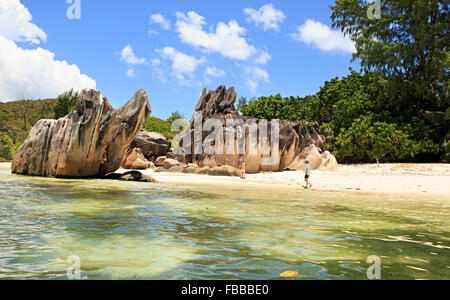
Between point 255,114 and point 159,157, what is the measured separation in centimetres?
1258

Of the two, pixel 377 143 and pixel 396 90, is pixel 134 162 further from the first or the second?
pixel 396 90

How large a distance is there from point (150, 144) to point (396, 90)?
2469cm

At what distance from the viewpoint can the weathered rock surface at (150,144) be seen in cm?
3519

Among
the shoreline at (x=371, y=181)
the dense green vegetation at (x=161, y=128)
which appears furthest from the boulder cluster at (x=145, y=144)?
the dense green vegetation at (x=161, y=128)

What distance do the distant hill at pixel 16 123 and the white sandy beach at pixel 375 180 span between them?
42.4 metres

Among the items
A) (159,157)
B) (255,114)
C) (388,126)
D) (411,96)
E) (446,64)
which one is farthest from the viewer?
(255,114)

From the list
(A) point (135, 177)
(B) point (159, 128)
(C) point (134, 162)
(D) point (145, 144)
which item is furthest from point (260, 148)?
(B) point (159, 128)

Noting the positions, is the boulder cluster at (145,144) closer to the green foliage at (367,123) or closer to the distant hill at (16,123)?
the green foliage at (367,123)

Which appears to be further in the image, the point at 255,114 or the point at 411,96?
the point at 255,114

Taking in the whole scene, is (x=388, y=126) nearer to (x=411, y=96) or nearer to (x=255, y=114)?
(x=411, y=96)

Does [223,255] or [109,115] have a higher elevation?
[109,115]

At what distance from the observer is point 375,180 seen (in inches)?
704
